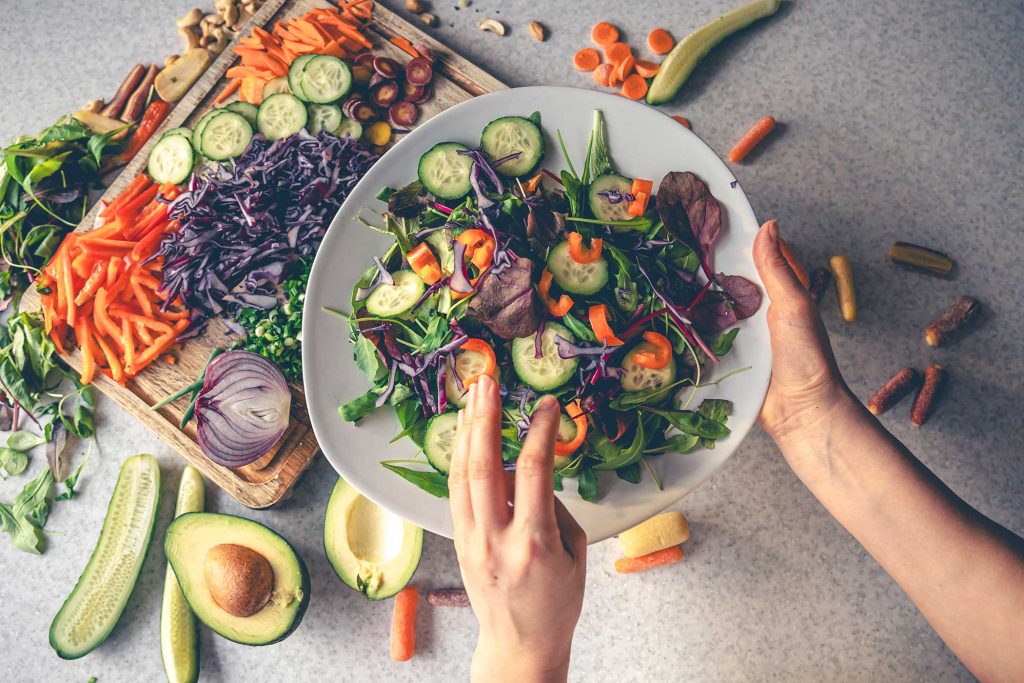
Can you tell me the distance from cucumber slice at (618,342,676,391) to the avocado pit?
1.18 meters

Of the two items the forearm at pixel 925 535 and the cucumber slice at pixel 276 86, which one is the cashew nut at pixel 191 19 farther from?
the forearm at pixel 925 535

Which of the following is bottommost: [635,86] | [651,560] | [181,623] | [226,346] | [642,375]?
[181,623]

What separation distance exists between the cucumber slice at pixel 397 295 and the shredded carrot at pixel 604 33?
43.4 inches

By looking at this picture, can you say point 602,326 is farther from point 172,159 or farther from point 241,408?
point 172,159

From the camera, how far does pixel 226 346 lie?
2195 mm

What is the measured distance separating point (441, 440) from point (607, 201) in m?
0.72

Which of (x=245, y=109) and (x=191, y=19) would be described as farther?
(x=191, y=19)

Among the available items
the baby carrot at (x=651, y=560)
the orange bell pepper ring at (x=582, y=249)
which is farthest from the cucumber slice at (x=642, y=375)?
the baby carrot at (x=651, y=560)

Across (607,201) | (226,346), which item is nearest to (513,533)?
(607,201)

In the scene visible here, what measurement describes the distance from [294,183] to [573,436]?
1.14m

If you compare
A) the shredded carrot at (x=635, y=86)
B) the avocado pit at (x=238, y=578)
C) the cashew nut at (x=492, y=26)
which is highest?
the cashew nut at (x=492, y=26)

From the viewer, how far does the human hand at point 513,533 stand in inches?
48.1

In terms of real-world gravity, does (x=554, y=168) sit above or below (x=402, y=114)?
above

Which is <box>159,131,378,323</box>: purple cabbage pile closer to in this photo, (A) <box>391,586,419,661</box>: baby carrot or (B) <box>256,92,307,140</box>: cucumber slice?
(B) <box>256,92,307,140</box>: cucumber slice
